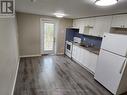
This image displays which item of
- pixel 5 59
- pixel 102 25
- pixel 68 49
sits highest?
pixel 102 25

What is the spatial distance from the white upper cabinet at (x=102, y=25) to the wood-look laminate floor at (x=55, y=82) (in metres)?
1.67

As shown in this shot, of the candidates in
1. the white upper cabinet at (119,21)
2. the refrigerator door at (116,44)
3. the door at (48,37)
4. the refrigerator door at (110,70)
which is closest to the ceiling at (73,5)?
the white upper cabinet at (119,21)

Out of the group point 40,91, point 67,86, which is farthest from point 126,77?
point 40,91

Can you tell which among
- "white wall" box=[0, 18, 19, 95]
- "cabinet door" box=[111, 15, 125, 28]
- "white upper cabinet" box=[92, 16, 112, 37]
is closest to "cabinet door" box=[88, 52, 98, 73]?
"white upper cabinet" box=[92, 16, 112, 37]

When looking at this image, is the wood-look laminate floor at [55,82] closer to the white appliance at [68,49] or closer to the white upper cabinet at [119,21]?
the white appliance at [68,49]

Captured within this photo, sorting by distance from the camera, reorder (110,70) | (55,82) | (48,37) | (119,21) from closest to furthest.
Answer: (110,70) → (119,21) → (55,82) → (48,37)

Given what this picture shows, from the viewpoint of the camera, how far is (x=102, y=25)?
3.44 metres

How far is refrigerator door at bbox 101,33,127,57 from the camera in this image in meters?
2.26

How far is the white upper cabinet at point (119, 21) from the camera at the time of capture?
2664 mm

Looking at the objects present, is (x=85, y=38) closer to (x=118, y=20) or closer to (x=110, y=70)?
(x=118, y=20)

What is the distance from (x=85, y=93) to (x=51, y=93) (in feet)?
3.06

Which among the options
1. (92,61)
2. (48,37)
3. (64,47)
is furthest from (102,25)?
(48,37)

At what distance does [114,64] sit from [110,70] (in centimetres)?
23

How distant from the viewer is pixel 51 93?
8.14 feet
